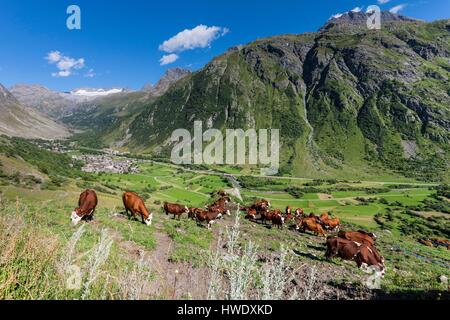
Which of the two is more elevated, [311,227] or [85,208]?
[85,208]

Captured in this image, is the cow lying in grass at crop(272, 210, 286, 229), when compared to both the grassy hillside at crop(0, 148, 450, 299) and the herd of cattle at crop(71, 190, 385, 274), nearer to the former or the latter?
the herd of cattle at crop(71, 190, 385, 274)

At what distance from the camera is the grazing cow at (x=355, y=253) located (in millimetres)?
16531

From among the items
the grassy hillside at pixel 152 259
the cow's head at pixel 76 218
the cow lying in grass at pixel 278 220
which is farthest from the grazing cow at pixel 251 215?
the cow's head at pixel 76 218

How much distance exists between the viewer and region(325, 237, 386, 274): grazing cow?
16.5 meters

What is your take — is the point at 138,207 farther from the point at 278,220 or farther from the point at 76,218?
the point at 278,220

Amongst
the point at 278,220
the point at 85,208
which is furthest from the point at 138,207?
the point at 278,220

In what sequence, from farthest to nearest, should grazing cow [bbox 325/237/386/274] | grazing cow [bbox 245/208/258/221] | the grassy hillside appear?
1. grazing cow [bbox 245/208/258/221]
2. grazing cow [bbox 325/237/386/274]
3. the grassy hillside

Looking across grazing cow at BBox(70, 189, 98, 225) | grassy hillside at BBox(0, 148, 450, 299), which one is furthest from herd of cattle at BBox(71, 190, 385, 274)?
grassy hillside at BBox(0, 148, 450, 299)

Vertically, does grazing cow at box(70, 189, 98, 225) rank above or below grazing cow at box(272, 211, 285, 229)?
above

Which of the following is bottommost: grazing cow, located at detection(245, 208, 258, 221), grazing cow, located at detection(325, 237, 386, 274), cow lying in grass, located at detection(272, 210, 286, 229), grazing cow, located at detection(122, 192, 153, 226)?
grazing cow, located at detection(245, 208, 258, 221)

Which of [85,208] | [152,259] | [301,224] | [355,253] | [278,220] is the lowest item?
[301,224]

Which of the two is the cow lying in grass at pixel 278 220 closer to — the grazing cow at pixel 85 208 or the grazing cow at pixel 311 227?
the grazing cow at pixel 311 227

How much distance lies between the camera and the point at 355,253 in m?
17.2
